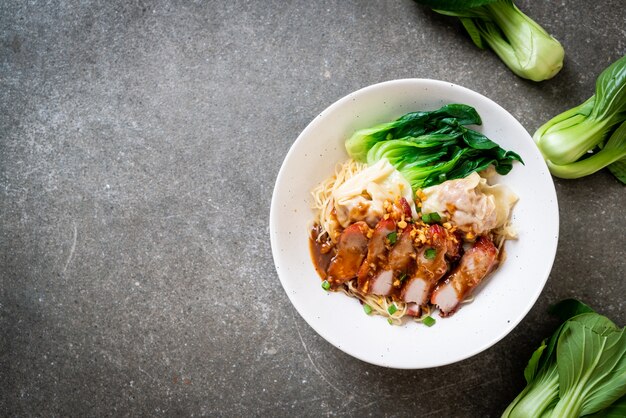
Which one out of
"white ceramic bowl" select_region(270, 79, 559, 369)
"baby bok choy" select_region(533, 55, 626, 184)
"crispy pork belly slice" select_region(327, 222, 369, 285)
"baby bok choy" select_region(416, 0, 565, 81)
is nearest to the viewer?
"white ceramic bowl" select_region(270, 79, 559, 369)

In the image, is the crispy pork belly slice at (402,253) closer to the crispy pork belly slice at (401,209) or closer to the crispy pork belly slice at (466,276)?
the crispy pork belly slice at (401,209)

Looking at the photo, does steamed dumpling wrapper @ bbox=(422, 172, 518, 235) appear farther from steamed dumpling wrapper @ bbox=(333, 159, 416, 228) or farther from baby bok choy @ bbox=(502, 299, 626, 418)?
baby bok choy @ bbox=(502, 299, 626, 418)

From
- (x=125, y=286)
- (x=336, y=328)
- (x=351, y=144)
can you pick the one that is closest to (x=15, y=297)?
(x=125, y=286)

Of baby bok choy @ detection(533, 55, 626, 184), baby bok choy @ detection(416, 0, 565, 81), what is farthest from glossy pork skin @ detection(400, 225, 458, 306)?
baby bok choy @ detection(416, 0, 565, 81)

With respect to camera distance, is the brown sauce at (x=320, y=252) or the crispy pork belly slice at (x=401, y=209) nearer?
the crispy pork belly slice at (x=401, y=209)

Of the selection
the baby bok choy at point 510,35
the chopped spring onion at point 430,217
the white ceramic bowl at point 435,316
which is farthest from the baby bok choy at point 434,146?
the baby bok choy at point 510,35

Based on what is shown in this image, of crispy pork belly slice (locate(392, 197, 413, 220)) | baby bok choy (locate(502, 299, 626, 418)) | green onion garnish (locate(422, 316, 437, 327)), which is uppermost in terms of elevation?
crispy pork belly slice (locate(392, 197, 413, 220))
